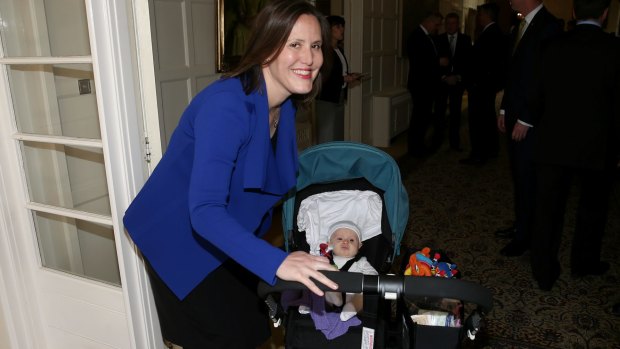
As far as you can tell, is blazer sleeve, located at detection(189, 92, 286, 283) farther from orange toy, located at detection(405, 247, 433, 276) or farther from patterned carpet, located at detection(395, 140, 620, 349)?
patterned carpet, located at detection(395, 140, 620, 349)

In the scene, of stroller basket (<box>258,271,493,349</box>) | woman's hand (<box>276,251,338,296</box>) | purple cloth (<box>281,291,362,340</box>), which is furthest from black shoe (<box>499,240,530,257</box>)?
woman's hand (<box>276,251,338,296</box>)

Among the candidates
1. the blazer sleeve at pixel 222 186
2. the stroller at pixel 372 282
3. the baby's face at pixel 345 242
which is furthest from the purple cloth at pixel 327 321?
the blazer sleeve at pixel 222 186

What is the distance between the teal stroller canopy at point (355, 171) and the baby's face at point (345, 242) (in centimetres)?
22

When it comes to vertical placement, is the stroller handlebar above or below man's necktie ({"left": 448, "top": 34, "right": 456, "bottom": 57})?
below

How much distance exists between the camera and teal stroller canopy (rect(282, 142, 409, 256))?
2.22m

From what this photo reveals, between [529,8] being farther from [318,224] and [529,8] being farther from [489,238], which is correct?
[318,224]

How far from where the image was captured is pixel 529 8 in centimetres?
310

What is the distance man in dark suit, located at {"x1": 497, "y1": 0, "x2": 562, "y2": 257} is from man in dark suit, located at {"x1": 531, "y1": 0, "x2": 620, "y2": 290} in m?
0.16

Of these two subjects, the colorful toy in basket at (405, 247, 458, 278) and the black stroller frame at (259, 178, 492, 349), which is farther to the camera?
the colorful toy in basket at (405, 247, 458, 278)

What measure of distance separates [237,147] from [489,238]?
3071mm

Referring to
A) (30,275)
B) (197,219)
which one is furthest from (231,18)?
(197,219)

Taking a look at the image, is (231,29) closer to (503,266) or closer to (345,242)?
(345,242)

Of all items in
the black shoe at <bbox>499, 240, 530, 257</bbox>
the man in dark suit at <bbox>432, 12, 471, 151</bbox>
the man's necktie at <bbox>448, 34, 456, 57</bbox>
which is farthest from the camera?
the man's necktie at <bbox>448, 34, 456, 57</bbox>

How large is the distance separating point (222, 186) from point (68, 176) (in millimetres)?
1335
